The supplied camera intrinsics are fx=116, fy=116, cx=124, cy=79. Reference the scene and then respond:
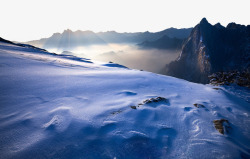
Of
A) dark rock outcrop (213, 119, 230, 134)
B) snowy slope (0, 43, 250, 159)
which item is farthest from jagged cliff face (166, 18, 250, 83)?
snowy slope (0, 43, 250, 159)

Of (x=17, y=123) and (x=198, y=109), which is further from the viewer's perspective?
(x=198, y=109)

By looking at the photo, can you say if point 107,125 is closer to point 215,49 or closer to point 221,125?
point 221,125

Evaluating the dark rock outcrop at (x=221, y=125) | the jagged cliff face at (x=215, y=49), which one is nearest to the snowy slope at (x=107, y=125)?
the dark rock outcrop at (x=221, y=125)

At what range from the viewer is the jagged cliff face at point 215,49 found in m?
49.0

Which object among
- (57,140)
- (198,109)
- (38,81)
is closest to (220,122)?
(198,109)

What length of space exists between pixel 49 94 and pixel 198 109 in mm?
4203

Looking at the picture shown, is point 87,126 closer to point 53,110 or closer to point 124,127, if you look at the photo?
point 124,127

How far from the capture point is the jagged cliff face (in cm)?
4903

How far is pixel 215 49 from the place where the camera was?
54062 mm

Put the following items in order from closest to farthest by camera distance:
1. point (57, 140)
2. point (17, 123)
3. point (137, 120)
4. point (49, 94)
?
1. point (57, 140)
2. point (17, 123)
3. point (137, 120)
4. point (49, 94)

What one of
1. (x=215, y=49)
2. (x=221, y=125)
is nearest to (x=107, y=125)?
(x=221, y=125)

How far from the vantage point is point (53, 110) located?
2572 millimetres

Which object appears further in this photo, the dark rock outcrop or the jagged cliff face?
the jagged cliff face

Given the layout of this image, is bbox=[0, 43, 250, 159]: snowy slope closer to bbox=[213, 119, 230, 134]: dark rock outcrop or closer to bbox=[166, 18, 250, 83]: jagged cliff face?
bbox=[213, 119, 230, 134]: dark rock outcrop
